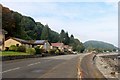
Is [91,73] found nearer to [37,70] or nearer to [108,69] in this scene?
[37,70]

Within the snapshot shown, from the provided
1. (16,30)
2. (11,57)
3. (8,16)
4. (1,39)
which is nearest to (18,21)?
(16,30)

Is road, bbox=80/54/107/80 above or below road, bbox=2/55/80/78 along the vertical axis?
below

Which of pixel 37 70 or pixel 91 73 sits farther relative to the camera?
pixel 37 70

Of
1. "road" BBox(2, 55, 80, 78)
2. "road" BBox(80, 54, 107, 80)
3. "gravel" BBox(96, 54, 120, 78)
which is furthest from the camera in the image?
"gravel" BBox(96, 54, 120, 78)

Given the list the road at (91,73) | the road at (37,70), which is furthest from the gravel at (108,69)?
the road at (37,70)

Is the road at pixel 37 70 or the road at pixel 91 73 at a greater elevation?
the road at pixel 37 70

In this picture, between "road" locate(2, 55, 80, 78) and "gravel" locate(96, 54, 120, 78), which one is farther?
"gravel" locate(96, 54, 120, 78)

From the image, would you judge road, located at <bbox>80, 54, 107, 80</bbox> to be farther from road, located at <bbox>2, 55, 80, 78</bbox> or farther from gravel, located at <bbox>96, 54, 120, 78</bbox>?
road, located at <bbox>2, 55, 80, 78</bbox>

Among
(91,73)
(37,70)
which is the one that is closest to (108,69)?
(91,73)

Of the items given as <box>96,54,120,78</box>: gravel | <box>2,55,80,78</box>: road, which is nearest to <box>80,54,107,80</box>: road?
<box>96,54,120,78</box>: gravel

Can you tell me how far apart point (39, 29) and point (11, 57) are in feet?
483

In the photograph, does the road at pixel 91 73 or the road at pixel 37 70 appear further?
the road at pixel 91 73

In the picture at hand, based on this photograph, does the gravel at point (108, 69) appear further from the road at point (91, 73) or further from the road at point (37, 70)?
the road at point (37, 70)

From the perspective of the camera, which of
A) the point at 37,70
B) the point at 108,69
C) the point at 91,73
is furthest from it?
the point at 108,69
